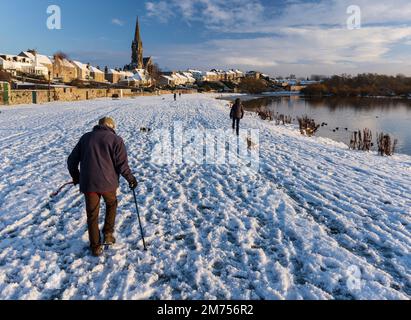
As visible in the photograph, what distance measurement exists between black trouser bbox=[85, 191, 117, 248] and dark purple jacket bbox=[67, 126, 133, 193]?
0.14 m

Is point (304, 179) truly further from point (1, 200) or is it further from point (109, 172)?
point (1, 200)

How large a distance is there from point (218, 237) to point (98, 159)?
8.32ft

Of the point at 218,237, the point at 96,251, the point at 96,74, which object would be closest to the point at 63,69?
the point at 96,74

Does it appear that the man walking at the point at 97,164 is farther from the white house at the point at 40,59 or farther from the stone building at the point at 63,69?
the stone building at the point at 63,69

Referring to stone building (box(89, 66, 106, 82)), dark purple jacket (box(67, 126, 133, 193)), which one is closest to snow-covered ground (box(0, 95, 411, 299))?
dark purple jacket (box(67, 126, 133, 193))

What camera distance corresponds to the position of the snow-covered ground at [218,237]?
425 centimetres

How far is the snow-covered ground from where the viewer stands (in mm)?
4254

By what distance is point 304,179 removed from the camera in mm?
9500

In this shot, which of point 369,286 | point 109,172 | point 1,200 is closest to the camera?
point 369,286

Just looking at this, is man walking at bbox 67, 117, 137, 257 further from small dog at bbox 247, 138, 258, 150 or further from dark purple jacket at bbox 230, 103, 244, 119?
dark purple jacket at bbox 230, 103, 244, 119

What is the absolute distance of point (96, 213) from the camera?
15.6ft
